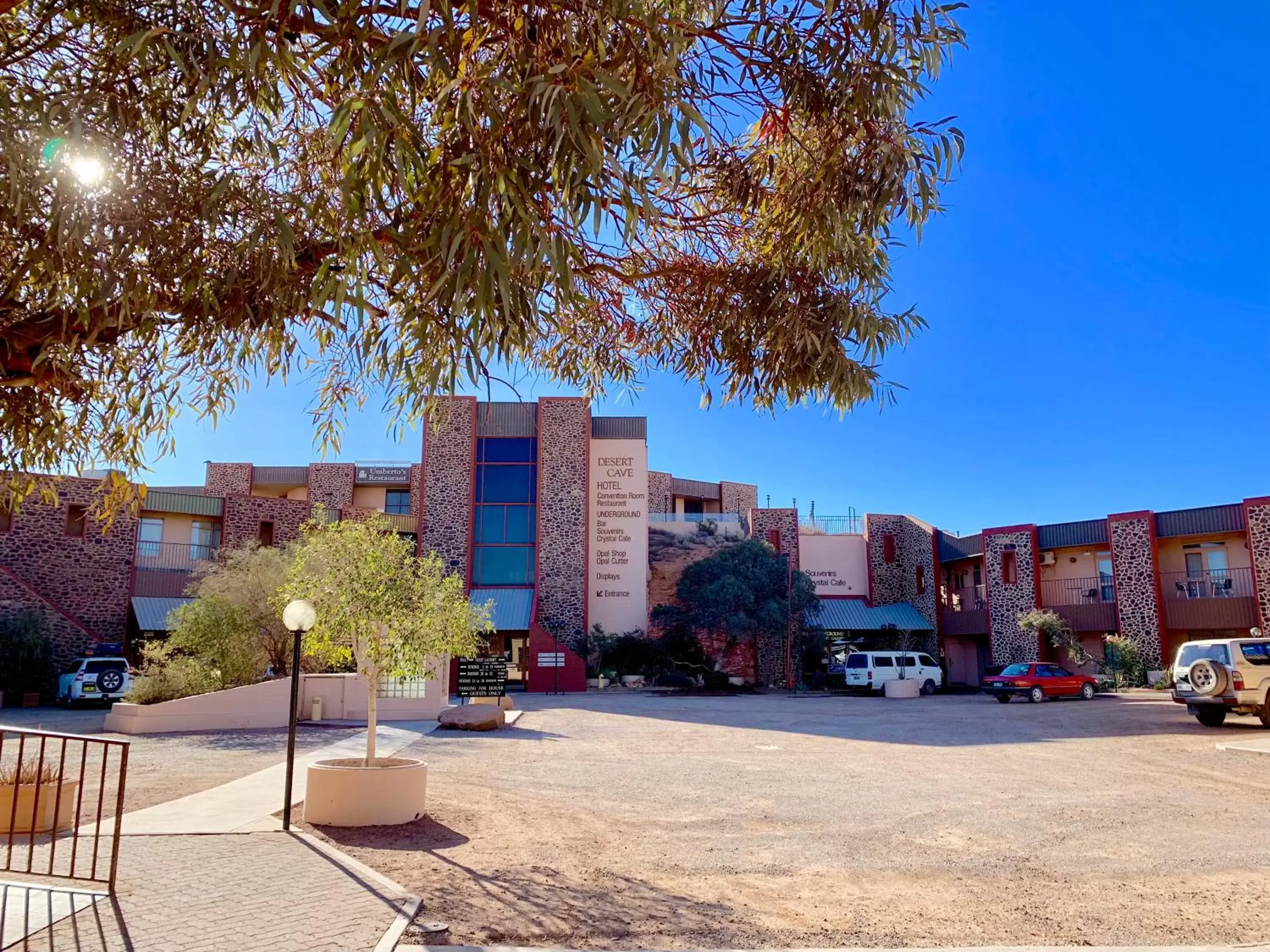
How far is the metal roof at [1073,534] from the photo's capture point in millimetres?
33031

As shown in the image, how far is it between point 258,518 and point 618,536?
46.7 ft

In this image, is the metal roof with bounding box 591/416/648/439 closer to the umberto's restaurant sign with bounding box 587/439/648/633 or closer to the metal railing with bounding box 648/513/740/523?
the umberto's restaurant sign with bounding box 587/439/648/633

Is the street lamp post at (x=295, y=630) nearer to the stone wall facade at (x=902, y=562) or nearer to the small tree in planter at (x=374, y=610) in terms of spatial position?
the small tree in planter at (x=374, y=610)

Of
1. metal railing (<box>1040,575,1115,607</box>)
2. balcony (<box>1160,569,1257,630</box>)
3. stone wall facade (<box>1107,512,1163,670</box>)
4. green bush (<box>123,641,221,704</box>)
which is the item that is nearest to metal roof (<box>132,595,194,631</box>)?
green bush (<box>123,641,221,704</box>)

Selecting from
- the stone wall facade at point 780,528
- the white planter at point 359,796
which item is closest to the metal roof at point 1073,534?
the stone wall facade at point 780,528

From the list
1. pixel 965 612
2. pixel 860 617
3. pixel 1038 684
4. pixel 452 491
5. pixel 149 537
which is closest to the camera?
pixel 1038 684

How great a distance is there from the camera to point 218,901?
5.61 metres

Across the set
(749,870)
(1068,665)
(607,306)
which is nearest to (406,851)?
(749,870)

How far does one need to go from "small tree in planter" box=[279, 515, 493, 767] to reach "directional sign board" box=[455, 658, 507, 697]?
11.5 meters

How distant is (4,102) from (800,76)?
403 cm

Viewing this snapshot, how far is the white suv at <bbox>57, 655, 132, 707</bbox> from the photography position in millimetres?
24203

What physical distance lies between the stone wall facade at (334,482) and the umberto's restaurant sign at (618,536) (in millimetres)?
13820

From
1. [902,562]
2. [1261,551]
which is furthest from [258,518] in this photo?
[1261,551]

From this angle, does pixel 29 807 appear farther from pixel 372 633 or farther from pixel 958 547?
pixel 958 547
